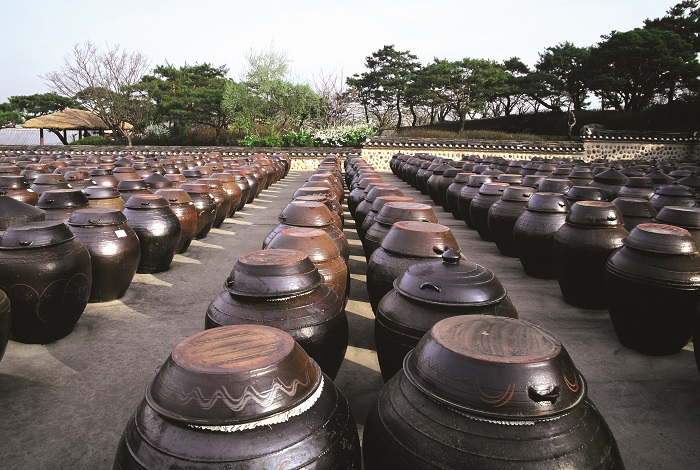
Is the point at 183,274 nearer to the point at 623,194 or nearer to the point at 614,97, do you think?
the point at 623,194

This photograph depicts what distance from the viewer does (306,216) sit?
530 centimetres

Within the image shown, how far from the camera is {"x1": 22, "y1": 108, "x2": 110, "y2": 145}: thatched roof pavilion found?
3316 cm

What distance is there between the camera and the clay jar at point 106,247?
5.30 m

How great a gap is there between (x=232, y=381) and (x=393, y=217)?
3966 millimetres

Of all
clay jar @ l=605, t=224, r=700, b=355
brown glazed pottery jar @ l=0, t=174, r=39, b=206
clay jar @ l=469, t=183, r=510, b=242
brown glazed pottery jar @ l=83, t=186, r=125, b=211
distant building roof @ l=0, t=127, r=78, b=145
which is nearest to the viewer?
clay jar @ l=605, t=224, r=700, b=355

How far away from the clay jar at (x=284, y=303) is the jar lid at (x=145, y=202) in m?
3.65

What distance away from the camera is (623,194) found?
25.8 feet

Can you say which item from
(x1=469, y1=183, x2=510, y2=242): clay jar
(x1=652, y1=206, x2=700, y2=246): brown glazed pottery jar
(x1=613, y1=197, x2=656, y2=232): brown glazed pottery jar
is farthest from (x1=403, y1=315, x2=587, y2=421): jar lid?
(x1=469, y1=183, x2=510, y2=242): clay jar

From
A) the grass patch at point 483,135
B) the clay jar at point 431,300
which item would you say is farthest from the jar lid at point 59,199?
the grass patch at point 483,135

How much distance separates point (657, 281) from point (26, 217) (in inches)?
244

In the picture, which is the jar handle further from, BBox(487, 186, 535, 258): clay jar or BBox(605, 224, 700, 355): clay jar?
BBox(487, 186, 535, 258): clay jar

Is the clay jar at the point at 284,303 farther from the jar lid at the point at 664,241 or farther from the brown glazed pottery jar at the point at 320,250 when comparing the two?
the jar lid at the point at 664,241

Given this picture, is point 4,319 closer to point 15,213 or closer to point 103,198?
point 15,213

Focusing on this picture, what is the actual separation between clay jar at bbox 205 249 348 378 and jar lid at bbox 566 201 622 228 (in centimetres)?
334
